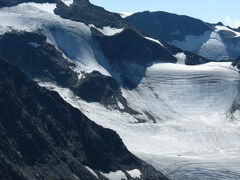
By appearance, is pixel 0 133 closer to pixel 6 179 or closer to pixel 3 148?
pixel 3 148

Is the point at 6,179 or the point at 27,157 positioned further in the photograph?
the point at 27,157

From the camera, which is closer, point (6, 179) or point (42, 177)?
point (6, 179)

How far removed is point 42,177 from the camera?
623 feet

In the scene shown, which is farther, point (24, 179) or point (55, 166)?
point (55, 166)

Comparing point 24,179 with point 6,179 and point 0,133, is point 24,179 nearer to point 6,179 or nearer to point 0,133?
point 6,179

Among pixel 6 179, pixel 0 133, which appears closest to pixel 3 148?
pixel 0 133

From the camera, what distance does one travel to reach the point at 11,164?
18150cm

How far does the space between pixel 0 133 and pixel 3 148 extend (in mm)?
7913

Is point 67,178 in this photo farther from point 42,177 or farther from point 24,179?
point 24,179

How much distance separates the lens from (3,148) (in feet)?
630

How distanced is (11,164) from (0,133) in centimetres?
1925

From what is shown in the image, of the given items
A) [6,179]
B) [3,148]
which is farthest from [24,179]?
[3,148]

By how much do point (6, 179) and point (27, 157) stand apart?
26.8 metres

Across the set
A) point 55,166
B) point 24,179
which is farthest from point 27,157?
point 24,179
